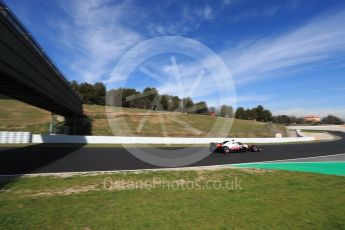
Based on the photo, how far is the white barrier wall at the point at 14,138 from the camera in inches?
990

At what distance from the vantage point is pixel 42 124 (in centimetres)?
3912

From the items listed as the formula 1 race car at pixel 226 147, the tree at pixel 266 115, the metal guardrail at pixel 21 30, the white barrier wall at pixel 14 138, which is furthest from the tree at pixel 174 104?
the metal guardrail at pixel 21 30

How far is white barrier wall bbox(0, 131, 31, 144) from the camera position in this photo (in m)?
25.1

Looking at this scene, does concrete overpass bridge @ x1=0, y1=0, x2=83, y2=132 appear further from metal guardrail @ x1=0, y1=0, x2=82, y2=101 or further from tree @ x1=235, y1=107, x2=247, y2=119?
tree @ x1=235, y1=107, x2=247, y2=119

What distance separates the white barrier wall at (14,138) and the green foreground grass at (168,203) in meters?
18.1

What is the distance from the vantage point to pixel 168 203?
7.57 meters

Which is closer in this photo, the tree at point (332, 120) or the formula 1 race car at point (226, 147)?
the formula 1 race car at point (226, 147)

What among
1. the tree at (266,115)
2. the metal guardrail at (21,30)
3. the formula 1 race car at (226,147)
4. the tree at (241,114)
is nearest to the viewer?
the metal guardrail at (21,30)

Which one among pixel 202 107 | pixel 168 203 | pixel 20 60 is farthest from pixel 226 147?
pixel 202 107

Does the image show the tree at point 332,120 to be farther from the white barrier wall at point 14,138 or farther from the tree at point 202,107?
the white barrier wall at point 14,138

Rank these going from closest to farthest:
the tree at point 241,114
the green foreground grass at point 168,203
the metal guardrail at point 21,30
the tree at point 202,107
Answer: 1. the green foreground grass at point 168,203
2. the metal guardrail at point 21,30
3. the tree at point 202,107
4. the tree at point 241,114

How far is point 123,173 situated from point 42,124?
3218 centimetres

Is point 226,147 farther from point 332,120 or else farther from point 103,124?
point 332,120

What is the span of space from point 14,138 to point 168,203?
23965 mm
